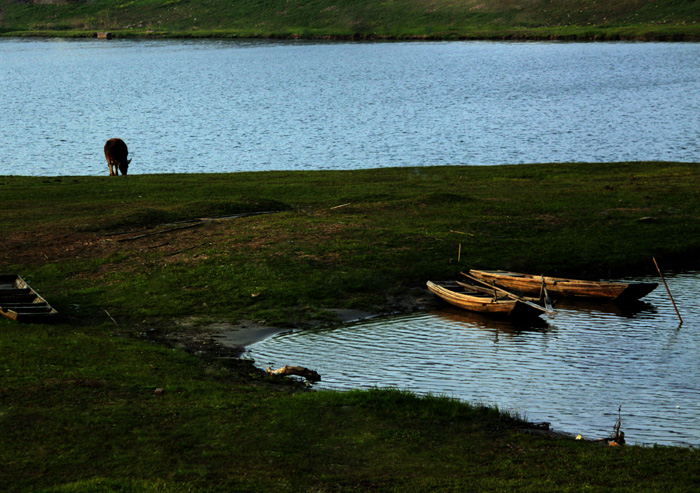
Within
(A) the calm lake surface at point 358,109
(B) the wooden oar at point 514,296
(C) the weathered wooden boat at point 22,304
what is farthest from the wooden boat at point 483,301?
(A) the calm lake surface at point 358,109

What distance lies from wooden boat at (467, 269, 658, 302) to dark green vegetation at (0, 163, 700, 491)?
254cm

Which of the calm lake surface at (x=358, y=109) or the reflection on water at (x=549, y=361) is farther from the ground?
the calm lake surface at (x=358, y=109)

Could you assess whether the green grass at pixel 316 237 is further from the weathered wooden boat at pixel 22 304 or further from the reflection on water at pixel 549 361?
the reflection on water at pixel 549 361

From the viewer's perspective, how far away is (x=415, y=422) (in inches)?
693

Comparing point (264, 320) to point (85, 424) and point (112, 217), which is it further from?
point (112, 217)

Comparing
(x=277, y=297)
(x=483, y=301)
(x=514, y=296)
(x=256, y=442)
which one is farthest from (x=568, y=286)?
(x=256, y=442)

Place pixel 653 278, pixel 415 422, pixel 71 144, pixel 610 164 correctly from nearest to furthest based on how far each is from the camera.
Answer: pixel 415 422 → pixel 653 278 → pixel 610 164 → pixel 71 144

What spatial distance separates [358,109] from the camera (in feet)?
326

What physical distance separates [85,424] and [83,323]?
8.98m

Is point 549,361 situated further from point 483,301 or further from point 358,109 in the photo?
point 358,109

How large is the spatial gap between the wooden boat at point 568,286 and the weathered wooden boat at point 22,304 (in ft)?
52.8

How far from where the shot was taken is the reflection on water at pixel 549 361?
63.1ft

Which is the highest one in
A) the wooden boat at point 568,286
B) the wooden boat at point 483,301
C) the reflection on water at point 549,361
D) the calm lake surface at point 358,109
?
the calm lake surface at point 358,109

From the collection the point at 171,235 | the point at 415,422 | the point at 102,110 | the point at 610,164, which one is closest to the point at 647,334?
the point at 415,422
